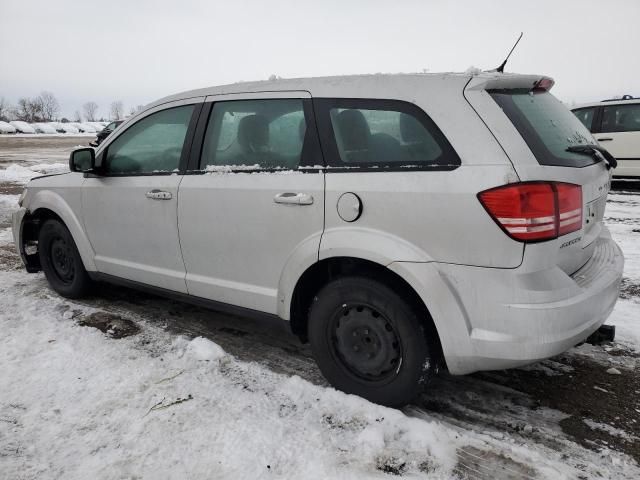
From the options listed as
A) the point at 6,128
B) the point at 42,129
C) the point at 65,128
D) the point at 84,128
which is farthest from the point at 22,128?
the point at 84,128

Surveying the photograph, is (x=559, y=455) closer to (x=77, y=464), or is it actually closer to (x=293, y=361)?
(x=293, y=361)

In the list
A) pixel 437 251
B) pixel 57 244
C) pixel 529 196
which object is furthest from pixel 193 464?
pixel 57 244

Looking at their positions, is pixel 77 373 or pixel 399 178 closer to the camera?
pixel 399 178

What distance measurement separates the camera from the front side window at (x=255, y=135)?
289 cm

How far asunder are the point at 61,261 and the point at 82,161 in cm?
114

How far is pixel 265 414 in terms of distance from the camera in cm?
262

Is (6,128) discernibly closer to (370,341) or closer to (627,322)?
(370,341)

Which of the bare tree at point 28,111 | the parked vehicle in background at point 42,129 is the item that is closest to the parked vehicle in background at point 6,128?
the parked vehicle in background at point 42,129

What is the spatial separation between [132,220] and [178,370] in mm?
1204

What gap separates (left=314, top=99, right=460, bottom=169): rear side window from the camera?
2.40m

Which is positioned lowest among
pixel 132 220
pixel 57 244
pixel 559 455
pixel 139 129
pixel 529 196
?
pixel 559 455

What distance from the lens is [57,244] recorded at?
4.46m

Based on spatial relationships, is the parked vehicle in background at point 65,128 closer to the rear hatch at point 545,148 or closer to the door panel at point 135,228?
the door panel at point 135,228

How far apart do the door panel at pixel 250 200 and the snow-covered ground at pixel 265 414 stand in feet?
1.67
